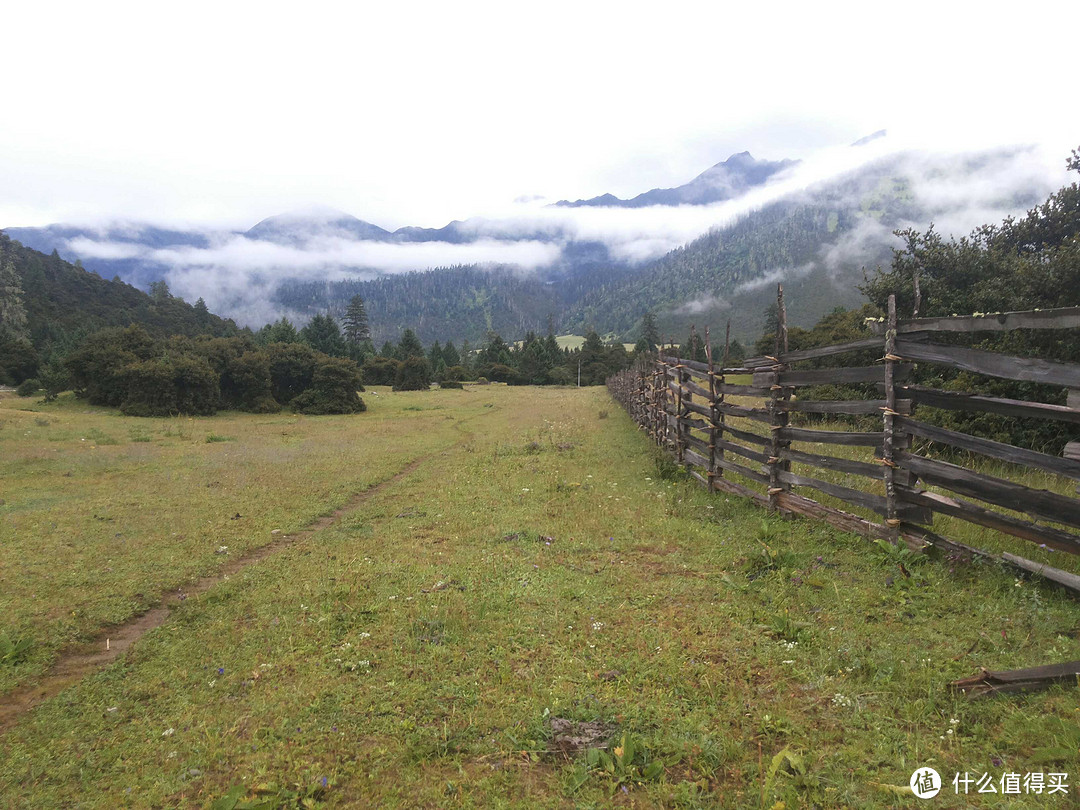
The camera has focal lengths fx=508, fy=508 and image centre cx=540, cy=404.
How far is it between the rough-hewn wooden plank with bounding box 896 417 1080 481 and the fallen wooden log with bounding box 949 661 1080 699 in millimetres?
1697

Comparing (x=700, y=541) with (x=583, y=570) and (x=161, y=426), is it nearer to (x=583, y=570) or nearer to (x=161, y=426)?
(x=583, y=570)

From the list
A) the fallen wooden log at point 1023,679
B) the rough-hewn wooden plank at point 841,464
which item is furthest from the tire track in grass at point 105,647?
the rough-hewn wooden plank at point 841,464

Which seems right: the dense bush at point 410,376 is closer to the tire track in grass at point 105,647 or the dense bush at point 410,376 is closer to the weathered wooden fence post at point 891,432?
the tire track in grass at point 105,647

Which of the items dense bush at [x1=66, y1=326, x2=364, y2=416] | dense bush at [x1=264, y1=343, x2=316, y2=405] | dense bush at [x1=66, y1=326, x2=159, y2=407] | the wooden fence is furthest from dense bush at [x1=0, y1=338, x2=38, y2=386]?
the wooden fence

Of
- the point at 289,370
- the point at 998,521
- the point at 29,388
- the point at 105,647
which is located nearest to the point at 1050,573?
the point at 998,521

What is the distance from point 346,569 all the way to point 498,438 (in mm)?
12893

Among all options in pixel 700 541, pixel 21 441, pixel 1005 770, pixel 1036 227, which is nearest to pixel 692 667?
pixel 1005 770

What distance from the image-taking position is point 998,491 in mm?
5027

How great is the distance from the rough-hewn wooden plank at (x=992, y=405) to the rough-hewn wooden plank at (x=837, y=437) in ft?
2.18

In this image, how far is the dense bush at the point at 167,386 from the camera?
92.6 feet

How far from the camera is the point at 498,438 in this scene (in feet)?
66.2

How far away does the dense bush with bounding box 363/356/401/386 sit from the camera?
212ft

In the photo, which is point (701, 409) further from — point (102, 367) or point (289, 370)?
point (102, 367)

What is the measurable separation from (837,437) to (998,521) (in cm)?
220
